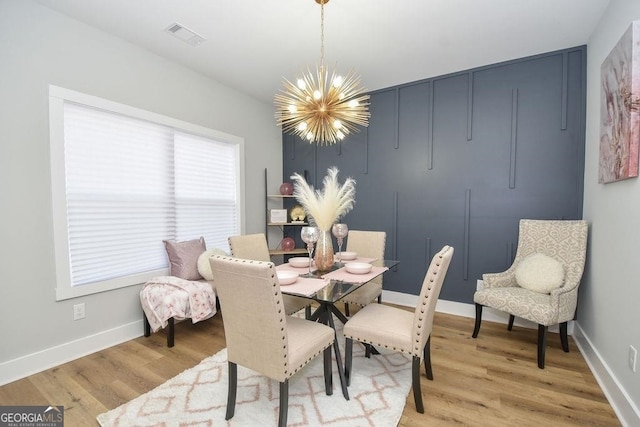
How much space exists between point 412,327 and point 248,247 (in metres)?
1.60

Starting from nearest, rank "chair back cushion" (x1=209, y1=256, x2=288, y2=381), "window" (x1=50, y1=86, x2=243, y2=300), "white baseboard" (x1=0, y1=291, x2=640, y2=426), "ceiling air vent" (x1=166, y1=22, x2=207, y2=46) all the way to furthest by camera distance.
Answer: "chair back cushion" (x1=209, y1=256, x2=288, y2=381), "white baseboard" (x1=0, y1=291, x2=640, y2=426), "window" (x1=50, y1=86, x2=243, y2=300), "ceiling air vent" (x1=166, y1=22, x2=207, y2=46)

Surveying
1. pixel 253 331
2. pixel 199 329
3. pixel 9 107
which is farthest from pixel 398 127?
pixel 9 107

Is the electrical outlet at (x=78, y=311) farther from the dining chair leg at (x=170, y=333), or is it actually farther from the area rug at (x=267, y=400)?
the area rug at (x=267, y=400)

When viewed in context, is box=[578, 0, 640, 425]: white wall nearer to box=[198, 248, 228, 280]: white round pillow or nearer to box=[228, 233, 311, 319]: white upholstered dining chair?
box=[228, 233, 311, 319]: white upholstered dining chair

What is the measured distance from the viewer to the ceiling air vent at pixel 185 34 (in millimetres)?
2334

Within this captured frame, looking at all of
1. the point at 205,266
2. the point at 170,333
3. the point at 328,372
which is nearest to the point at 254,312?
the point at 328,372

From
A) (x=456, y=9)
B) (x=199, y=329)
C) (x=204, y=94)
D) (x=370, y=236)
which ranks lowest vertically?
(x=199, y=329)

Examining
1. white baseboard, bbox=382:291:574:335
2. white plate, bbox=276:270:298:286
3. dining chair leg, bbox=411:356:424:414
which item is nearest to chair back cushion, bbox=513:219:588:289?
white baseboard, bbox=382:291:574:335

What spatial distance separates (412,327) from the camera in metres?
1.71

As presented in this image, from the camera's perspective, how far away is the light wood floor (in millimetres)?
1644

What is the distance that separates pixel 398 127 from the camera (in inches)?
138

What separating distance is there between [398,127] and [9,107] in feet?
11.7

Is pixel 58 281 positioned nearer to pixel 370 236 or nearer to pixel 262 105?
pixel 370 236

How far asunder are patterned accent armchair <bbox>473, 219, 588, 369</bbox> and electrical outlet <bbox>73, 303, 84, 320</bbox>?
343 centimetres
